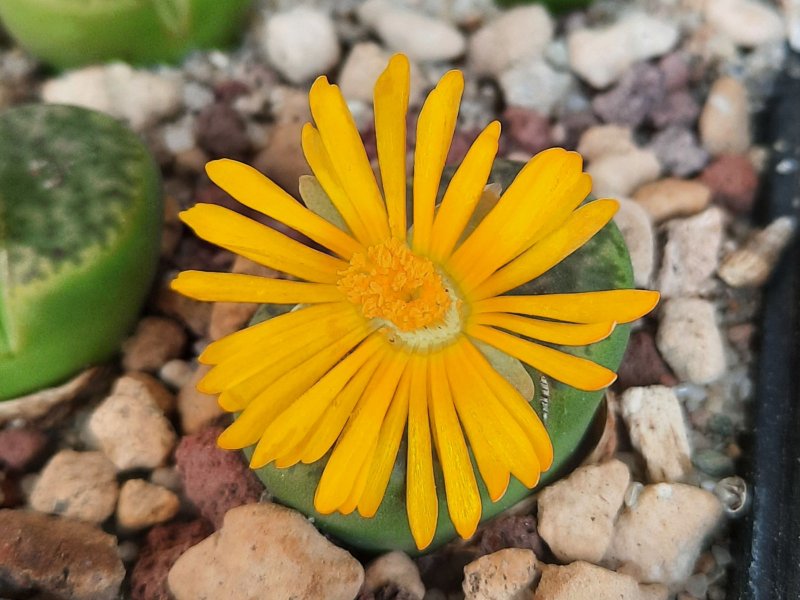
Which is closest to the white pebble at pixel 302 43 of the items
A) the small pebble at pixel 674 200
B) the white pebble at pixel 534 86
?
the white pebble at pixel 534 86

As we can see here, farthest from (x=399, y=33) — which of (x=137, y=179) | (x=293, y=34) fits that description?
(x=137, y=179)

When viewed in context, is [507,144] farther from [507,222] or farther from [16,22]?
[16,22]

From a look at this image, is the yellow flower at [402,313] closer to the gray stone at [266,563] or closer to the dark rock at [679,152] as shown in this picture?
the gray stone at [266,563]

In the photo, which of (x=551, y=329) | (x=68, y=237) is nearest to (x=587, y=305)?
(x=551, y=329)

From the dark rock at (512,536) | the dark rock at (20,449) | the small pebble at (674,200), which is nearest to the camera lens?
the dark rock at (512,536)

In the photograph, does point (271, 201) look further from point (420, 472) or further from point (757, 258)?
point (757, 258)

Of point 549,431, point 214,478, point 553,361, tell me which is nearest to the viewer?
point 553,361
